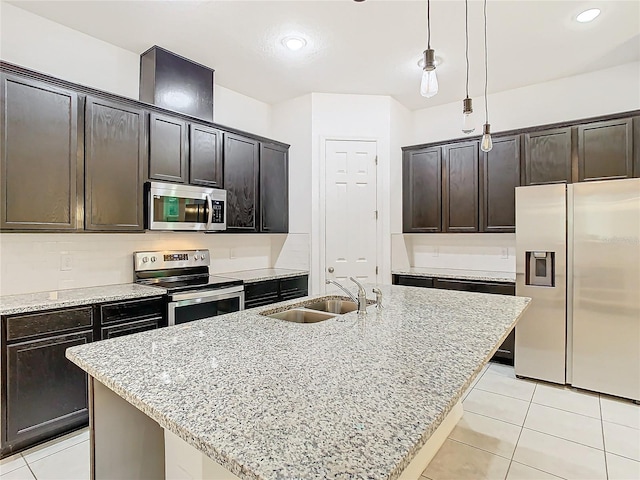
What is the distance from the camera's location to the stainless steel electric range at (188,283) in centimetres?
280

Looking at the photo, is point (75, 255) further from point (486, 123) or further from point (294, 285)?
point (486, 123)

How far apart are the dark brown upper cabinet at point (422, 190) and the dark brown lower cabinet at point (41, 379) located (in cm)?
334

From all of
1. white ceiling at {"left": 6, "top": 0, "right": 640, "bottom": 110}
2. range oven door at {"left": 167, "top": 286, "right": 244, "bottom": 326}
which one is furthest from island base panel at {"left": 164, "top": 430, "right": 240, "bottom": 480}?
white ceiling at {"left": 6, "top": 0, "right": 640, "bottom": 110}

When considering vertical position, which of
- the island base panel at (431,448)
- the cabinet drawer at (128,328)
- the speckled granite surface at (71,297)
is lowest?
the island base panel at (431,448)

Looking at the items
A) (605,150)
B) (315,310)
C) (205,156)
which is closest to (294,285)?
(205,156)

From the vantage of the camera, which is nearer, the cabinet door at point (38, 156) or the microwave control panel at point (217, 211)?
the cabinet door at point (38, 156)

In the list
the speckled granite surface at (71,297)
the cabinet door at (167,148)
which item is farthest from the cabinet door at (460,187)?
the speckled granite surface at (71,297)

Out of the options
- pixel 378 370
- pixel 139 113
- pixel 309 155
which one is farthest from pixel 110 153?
pixel 378 370

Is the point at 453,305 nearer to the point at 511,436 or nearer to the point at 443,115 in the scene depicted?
the point at 511,436

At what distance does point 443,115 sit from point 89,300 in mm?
4152

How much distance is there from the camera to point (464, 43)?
3.03 meters

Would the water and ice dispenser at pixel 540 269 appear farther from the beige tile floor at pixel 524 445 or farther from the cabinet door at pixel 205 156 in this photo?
the cabinet door at pixel 205 156

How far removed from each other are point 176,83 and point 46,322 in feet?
7.21

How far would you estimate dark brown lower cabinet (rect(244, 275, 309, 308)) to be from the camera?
3.48 m
